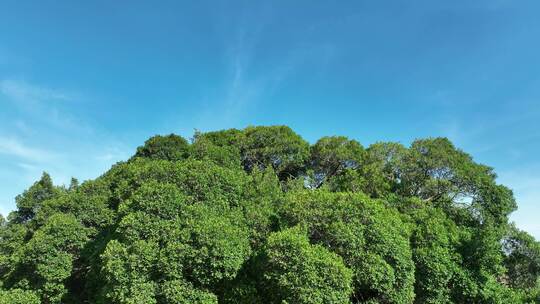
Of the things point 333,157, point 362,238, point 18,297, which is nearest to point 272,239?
point 362,238

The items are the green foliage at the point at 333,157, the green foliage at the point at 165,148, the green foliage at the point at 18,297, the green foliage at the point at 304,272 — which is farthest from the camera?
the green foliage at the point at 333,157

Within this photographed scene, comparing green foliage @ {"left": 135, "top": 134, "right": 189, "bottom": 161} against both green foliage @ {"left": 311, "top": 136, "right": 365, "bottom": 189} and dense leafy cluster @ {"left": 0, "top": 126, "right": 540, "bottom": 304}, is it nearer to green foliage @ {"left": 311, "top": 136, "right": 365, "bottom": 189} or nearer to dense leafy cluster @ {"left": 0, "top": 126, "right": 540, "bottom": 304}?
dense leafy cluster @ {"left": 0, "top": 126, "right": 540, "bottom": 304}

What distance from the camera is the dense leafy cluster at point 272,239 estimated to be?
15016 mm

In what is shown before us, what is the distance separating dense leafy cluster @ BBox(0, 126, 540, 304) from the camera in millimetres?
15016

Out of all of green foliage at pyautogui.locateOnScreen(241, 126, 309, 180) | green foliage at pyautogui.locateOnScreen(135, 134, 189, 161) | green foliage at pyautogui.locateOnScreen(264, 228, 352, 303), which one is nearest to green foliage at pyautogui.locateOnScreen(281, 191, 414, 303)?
green foliage at pyautogui.locateOnScreen(264, 228, 352, 303)

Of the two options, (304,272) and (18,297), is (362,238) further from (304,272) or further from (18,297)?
(18,297)

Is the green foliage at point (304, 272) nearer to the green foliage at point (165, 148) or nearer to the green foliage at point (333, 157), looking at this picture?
the green foliage at point (165, 148)

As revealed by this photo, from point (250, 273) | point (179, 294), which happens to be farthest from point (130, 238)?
point (250, 273)

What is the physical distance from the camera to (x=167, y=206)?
55.1 feet

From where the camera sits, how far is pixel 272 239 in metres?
15.0

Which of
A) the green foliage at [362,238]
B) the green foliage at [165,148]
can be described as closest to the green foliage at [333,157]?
the green foliage at [165,148]

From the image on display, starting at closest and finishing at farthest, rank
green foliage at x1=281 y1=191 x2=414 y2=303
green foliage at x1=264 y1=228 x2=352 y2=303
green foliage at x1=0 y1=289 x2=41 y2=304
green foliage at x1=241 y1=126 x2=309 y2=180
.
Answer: green foliage at x1=264 y1=228 x2=352 y2=303 < green foliage at x1=281 y1=191 x2=414 y2=303 < green foliage at x1=0 y1=289 x2=41 y2=304 < green foliage at x1=241 y1=126 x2=309 y2=180

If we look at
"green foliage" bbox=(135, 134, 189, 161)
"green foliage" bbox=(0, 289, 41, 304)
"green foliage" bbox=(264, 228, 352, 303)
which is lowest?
"green foliage" bbox=(0, 289, 41, 304)

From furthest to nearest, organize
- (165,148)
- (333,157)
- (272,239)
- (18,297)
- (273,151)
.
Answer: (333,157)
(273,151)
(165,148)
(18,297)
(272,239)
